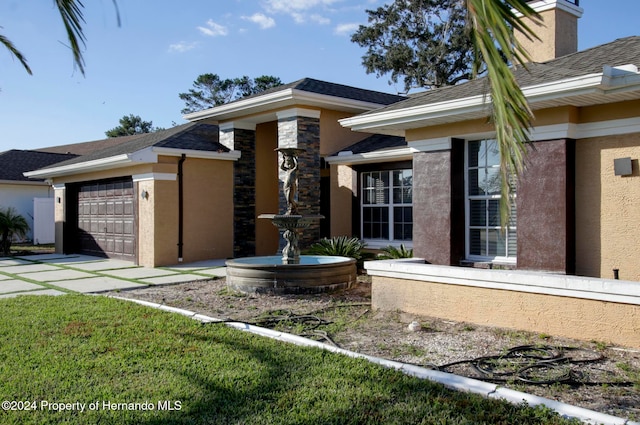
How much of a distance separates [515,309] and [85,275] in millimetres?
10499

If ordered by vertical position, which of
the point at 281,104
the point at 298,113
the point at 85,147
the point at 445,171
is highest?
the point at 85,147

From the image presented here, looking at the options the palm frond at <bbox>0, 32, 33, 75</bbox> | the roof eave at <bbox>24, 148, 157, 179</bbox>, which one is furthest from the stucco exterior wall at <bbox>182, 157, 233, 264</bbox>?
the palm frond at <bbox>0, 32, 33, 75</bbox>

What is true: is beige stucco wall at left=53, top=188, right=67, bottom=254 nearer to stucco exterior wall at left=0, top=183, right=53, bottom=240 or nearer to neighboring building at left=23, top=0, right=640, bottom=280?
neighboring building at left=23, top=0, right=640, bottom=280

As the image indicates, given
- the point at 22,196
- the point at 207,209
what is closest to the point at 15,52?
the point at 207,209

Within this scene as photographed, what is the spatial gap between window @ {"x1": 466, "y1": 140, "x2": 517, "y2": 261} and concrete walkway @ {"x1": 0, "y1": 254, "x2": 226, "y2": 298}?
6138 mm

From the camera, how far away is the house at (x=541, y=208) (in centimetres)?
670

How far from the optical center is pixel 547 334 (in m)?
6.67

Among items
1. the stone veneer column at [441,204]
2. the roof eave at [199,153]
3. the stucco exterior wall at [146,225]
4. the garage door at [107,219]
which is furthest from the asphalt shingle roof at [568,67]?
the garage door at [107,219]

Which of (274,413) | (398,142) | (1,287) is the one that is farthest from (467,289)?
(1,287)

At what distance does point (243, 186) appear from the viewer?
17234 millimetres

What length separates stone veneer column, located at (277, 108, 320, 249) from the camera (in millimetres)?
15086

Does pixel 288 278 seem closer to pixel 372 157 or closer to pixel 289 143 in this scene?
pixel 372 157

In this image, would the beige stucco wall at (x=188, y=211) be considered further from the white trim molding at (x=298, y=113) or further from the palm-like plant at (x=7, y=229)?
the palm-like plant at (x=7, y=229)

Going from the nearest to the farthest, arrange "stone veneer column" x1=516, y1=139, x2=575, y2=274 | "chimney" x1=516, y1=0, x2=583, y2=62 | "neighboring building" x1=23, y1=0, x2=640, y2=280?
"neighboring building" x1=23, y1=0, x2=640, y2=280 < "stone veneer column" x1=516, y1=139, x2=575, y2=274 < "chimney" x1=516, y1=0, x2=583, y2=62
